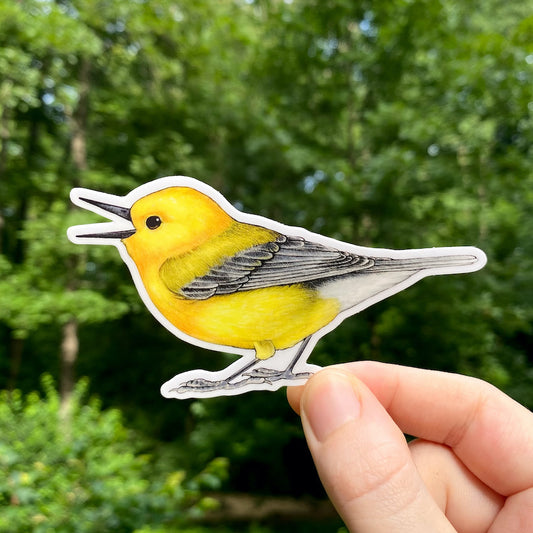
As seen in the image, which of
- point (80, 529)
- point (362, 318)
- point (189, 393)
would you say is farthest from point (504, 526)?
point (362, 318)

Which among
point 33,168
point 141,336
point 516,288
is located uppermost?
point 33,168

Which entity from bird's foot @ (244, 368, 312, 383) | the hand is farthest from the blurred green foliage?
bird's foot @ (244, 368, 312, 383)

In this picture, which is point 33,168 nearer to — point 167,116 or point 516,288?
point 167,116

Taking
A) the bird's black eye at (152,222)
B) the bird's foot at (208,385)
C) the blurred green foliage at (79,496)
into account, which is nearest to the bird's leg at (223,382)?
the bird's foot at (208,385)

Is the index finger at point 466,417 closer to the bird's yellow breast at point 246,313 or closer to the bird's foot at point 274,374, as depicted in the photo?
the bird's foot at point 274,374

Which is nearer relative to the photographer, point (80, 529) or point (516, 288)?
point (80, 529)
